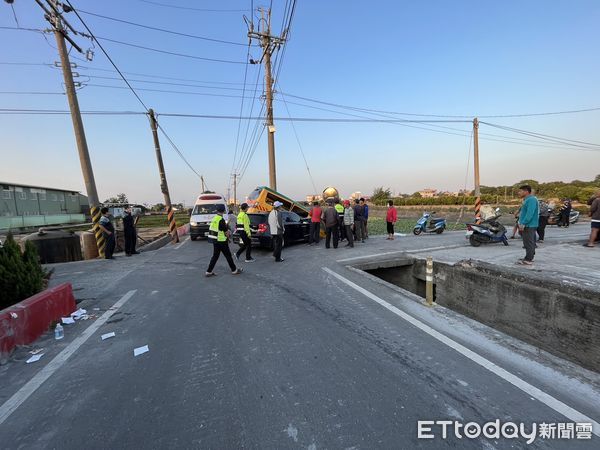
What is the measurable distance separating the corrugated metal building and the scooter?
30.3m

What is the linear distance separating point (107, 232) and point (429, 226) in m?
14.4

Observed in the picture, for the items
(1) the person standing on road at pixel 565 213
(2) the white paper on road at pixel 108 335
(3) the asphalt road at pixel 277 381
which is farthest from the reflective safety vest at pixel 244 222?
(1) the person standing on road at pixel 565 213

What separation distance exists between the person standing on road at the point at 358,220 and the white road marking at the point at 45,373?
9.67m

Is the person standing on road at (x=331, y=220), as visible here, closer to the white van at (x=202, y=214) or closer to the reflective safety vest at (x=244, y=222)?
the reflective safety vest at (x=244, y=222)

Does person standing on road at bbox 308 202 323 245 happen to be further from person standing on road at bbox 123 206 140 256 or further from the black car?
person standing on road at bbox 123 206 140 256

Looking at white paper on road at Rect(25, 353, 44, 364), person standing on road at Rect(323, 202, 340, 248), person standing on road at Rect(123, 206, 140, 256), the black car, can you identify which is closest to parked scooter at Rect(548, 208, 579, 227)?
person standing on road at Rect(323, 202, 340, 248)

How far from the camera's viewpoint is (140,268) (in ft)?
28.9

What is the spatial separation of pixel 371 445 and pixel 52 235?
1296 cm

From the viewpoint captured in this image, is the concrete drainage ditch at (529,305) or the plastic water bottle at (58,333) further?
the plastic water bottle at (58,333)

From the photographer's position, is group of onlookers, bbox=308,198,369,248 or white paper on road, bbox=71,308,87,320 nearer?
white paper on road, bbox=71,308,87,320

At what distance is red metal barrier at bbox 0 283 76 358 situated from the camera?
3.62 meters

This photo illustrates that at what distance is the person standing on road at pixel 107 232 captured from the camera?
9982mm

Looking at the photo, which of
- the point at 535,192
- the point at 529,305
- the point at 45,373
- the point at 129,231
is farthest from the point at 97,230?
the point at 535,192

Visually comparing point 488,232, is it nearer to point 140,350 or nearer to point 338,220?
point 338,220
